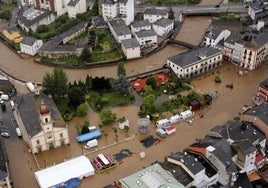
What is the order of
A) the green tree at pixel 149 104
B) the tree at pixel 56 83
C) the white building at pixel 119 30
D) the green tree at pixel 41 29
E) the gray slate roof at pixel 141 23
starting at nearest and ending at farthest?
the green tree at pixel 149 104 < the tree at pixel 56 83 < the white building at pixel 119 30 < the gray slate roof at pixel 141 23 < the green tree at pixel 41 29

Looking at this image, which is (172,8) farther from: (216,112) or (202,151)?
(202,151)

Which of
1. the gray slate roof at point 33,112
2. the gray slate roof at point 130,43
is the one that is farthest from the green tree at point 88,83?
the gray slate roof at point 130,43

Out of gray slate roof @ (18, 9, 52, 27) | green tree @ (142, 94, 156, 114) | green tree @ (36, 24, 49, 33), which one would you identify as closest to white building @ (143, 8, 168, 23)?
green tree @ (36, 24, 49, 33)

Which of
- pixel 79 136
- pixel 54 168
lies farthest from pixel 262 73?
pixel 54 168

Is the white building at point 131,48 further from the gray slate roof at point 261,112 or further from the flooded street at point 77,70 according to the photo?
the gray slate roof at point 261,112

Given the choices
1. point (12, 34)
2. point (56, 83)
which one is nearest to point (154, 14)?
point (12, 34)

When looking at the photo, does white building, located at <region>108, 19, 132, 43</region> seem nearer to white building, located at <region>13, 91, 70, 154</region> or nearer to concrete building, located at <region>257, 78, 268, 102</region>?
white building, located at <region>13, 91, 70, 154</region>

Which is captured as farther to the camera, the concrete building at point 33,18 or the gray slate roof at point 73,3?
the gray slate roof at point 73,3
